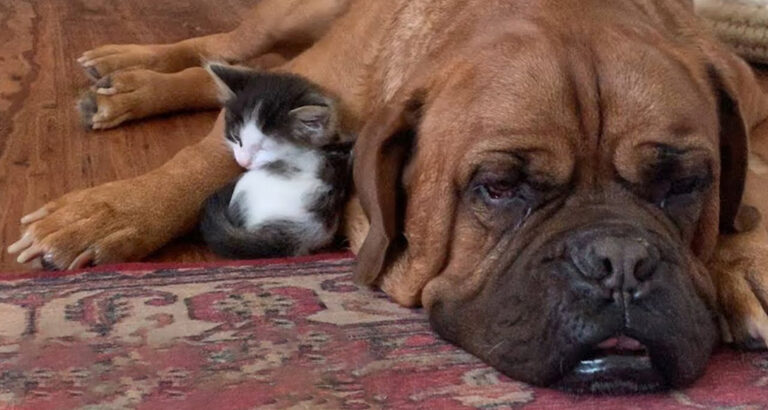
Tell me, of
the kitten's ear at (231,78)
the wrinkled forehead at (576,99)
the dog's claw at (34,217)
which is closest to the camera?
the wrinkled forehead at (576,99)

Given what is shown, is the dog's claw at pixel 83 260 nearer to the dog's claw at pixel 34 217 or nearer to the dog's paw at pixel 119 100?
the dog's claw at pixel 34 217

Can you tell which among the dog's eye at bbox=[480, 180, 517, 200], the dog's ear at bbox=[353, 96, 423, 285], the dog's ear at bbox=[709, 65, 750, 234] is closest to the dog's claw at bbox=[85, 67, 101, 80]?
the dog's ear at bbox=[353, 96, 423, 285]

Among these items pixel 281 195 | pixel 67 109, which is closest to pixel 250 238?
pixel 281 195

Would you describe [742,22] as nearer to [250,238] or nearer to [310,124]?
[310,124]

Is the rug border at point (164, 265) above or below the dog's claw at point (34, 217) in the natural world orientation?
below

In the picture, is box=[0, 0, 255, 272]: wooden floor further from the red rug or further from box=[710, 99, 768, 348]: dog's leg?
box=[710, 99, 768, 348]: dog's leg

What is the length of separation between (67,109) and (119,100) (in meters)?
0.23

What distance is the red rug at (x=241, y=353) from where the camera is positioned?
146 centimetres

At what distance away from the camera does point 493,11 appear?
189 cm

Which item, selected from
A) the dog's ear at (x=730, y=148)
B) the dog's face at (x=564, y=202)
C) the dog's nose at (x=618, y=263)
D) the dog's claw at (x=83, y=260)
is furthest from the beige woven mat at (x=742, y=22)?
the dog's claw at (x=83, y=260)

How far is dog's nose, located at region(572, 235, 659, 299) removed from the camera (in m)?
1.40

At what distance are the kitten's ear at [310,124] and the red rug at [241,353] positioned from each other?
0.32m

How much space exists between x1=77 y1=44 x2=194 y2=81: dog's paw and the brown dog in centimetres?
103

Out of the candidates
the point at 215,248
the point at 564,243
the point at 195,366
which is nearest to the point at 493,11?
the point at 564,243
